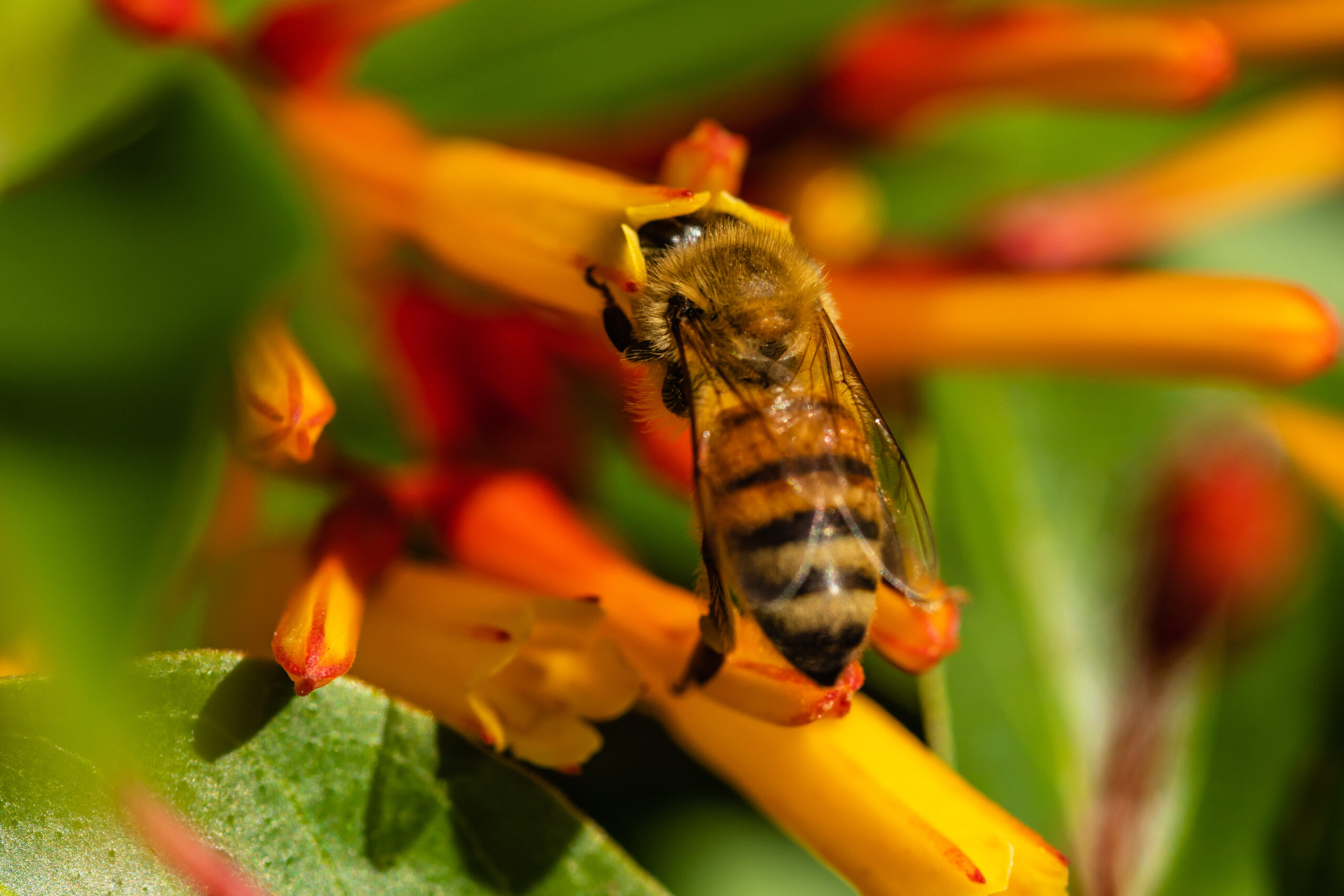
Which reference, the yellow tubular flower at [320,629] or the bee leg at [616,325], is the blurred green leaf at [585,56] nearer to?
the bee leg at [616,325]

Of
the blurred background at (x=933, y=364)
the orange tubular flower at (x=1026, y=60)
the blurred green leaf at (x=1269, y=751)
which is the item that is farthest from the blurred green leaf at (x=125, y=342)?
the blurred green leaf at (x=1269, y=751)

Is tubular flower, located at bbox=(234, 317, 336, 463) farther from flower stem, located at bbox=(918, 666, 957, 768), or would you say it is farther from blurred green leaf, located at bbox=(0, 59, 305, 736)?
flower stem, located at bbox=(918, 666, 957, 768)

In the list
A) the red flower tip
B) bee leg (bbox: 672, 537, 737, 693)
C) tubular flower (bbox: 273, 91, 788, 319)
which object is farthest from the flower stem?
the red flower tip

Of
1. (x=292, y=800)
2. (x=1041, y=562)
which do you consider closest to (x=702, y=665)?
(x=292, y=800)

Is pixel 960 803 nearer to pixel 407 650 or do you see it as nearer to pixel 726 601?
pixel 726 601

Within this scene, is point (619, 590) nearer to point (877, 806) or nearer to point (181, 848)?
point (877, 806)

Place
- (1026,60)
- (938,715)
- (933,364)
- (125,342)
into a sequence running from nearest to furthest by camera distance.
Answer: (125,342) < (938,715) < (933,364) < (1026,60)

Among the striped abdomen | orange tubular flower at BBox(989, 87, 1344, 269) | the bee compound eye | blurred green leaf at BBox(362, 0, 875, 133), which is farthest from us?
orange tubular flower at BBox(989, 87, 1344, 269)
